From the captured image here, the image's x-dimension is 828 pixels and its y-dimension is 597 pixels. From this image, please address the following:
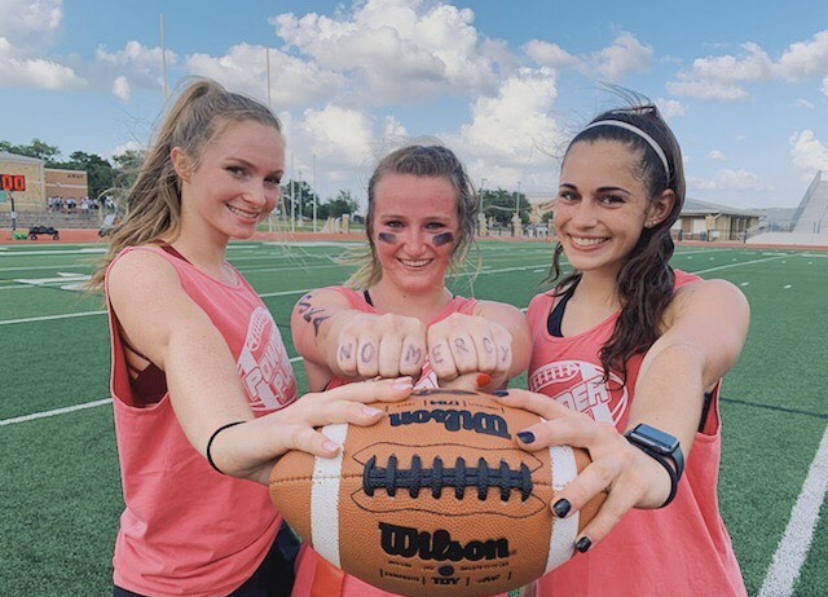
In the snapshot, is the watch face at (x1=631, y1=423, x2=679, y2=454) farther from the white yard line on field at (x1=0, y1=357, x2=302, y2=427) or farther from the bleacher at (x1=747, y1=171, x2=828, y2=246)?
the bleacher at (x1=747, y1=171, x2=828, y2=246)

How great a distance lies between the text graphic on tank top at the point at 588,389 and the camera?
168 cm

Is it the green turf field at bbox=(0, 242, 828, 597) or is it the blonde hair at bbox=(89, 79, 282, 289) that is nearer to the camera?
the blonde hair at bbox=(89, 79, 282, 289)

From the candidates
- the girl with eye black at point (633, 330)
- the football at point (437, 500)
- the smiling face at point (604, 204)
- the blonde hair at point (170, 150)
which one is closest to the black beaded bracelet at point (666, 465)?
the football at point (437, 500)

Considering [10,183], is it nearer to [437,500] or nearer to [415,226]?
[415,226]

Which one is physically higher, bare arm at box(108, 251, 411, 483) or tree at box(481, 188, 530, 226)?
tree at box(481, 188, 530, 226)

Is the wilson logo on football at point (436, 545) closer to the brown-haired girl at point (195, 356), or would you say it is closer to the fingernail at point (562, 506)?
the fingernail at point (562, 506)

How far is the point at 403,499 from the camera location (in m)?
0.95

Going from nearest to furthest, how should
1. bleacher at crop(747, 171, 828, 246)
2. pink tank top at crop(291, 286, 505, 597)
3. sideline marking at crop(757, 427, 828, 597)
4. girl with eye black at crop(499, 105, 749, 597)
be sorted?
pink tank top at crop(291, 286, 505, 597) → girl with eye black at crop(499, 105, 749, 597) → sideline marking at crop(757, 427, 828, 597) → bleacher at crop(747, 171, 828, 246)

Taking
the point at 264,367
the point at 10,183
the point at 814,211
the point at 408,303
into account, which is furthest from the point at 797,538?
the point at 814,211

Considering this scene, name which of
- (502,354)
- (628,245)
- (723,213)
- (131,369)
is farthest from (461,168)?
(723,213)

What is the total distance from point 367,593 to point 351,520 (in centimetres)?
55

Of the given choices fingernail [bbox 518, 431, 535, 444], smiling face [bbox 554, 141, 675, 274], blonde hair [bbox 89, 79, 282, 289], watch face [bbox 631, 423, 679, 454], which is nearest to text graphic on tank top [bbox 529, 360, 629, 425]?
smiling face [bbox 554, 141, 675, 274]

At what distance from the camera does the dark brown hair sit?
1656 millimetres

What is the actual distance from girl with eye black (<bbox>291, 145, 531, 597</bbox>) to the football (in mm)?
224
